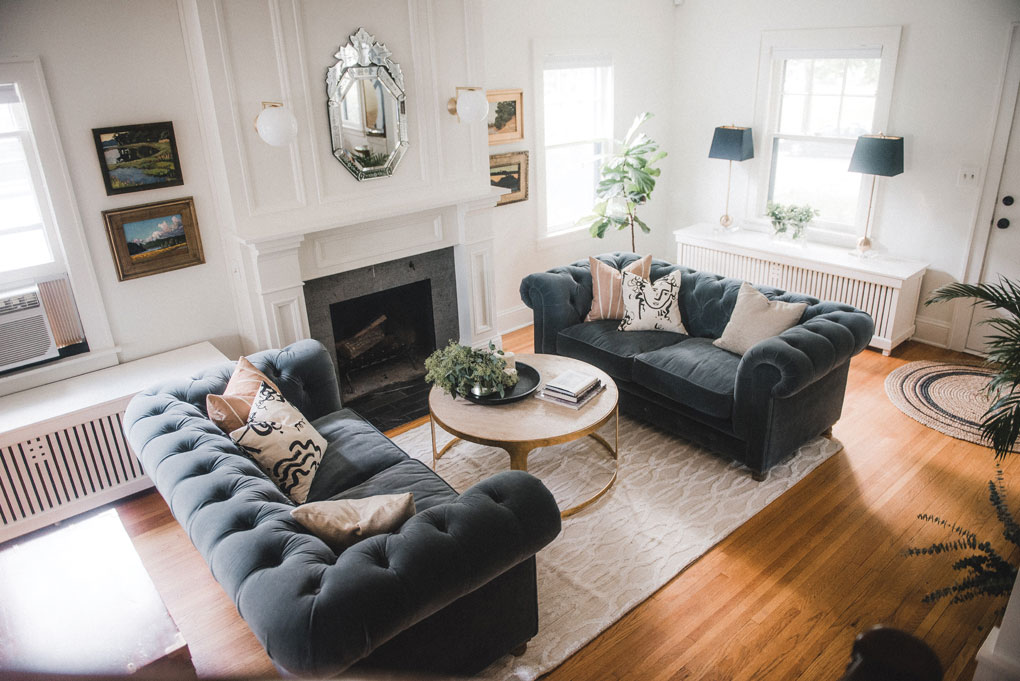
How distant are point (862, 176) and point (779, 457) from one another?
2653 mm

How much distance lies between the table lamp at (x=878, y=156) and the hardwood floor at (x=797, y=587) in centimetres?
192

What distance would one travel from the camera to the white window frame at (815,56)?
4719 mm

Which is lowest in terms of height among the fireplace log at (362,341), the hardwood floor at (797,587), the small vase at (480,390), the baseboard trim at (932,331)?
the hardwood floor at (797,587)

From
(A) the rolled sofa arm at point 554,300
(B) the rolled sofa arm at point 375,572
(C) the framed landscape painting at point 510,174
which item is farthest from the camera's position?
(C) the framed landscape painting at point 510,174

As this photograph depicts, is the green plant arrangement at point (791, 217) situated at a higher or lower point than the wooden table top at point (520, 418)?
higher

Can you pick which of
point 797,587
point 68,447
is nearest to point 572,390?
point 797,587

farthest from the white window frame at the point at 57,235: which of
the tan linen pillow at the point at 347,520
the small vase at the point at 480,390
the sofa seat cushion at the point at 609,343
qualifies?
the sofa seat cushion at the point at 609,343

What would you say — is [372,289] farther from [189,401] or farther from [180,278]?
[189,401]

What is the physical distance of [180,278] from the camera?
3.70 meters

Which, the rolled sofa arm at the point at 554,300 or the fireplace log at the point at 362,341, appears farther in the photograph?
the fireplace log at the point at 362,341

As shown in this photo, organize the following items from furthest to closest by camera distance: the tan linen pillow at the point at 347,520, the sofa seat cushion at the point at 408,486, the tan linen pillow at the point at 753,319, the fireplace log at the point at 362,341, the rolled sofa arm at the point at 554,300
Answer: the fireplace log at the point at 362,341
the rolled sofa arm at the point at 554,300
the tan linen pillow at the point at 753,319
the sofa seat cushion at the point at 408,486
the tan linen pillow at the point at 347,520

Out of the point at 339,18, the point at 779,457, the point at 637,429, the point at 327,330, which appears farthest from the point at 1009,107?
the point at 327,330

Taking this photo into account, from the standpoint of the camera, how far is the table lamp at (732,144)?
5.45 m

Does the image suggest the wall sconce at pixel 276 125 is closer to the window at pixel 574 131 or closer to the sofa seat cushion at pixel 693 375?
the sofa seat cushion at pixel 693 375
